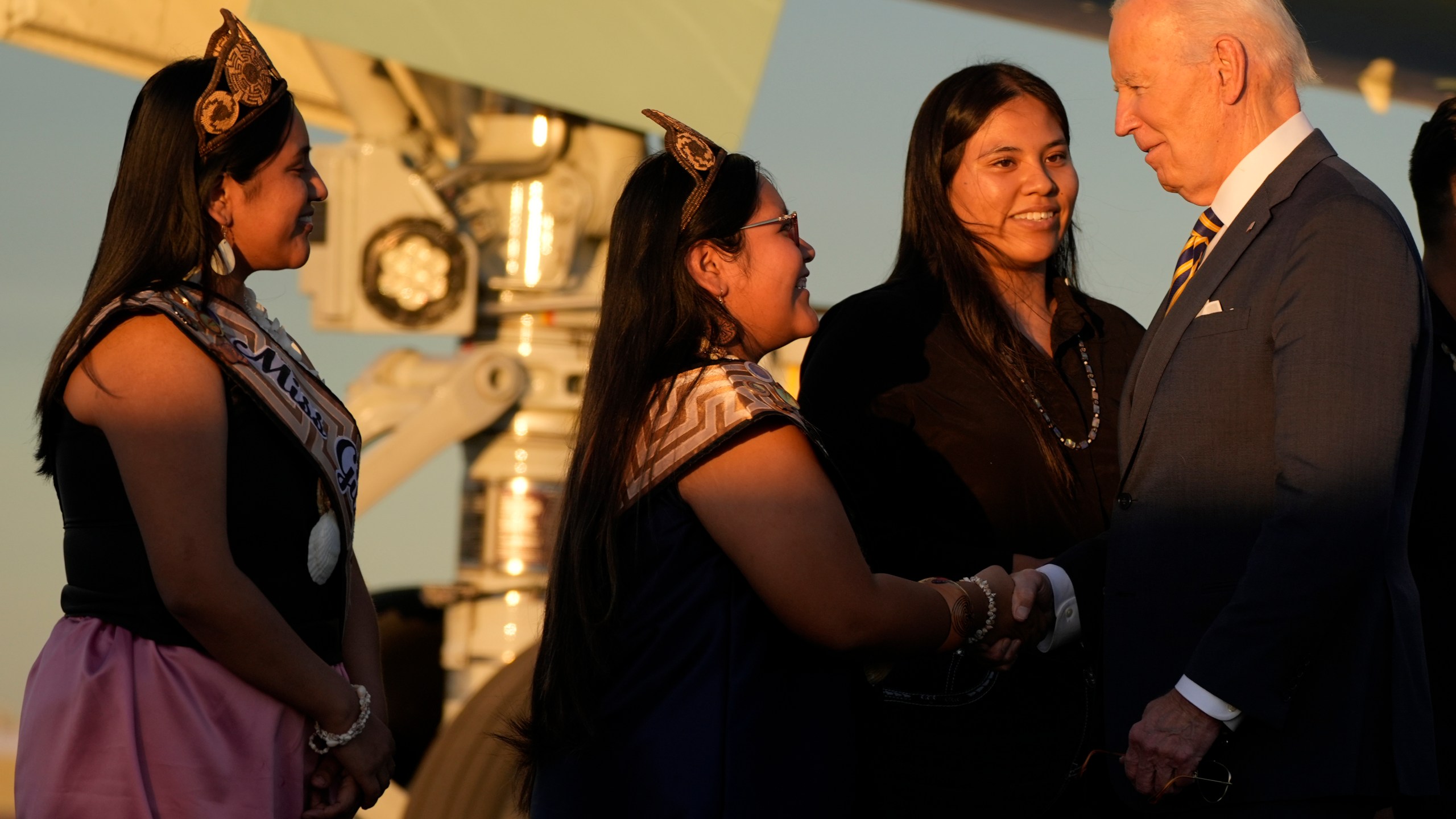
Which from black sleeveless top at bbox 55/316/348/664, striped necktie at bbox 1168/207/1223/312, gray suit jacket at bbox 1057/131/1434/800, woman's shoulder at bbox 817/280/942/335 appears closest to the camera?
gray suit jacket at bbox 1057/131/1434/800

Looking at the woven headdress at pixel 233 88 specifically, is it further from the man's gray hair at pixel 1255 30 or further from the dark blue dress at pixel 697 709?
the man's gray hair at pixel 1255 30

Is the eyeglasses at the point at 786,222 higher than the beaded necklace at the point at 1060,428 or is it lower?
higher

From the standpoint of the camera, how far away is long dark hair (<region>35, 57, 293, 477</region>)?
2232 mm

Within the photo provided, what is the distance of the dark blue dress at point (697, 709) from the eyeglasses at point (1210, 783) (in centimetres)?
44

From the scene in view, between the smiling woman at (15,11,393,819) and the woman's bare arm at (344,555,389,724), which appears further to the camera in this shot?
the woman's bare arm at (344,555,389,724)

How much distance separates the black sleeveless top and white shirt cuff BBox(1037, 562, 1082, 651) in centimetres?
115

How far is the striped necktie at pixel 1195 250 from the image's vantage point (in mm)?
2362

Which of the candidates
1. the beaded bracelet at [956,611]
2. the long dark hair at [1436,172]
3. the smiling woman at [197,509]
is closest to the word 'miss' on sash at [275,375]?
the smiling woman at [197,509]

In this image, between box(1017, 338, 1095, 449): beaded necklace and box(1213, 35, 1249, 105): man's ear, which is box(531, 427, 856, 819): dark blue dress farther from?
box(1213, 35, 1249, 105): man's ear

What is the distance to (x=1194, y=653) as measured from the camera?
212 centimetres

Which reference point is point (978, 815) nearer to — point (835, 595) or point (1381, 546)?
point (835, 595)

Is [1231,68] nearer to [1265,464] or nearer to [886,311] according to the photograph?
[1265,464]

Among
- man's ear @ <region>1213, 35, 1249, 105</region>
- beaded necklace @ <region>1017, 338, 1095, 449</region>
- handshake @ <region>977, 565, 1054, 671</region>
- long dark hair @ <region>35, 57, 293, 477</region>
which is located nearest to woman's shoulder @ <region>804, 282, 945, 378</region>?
beaded necklace @ <region>1017, 338, 1095, 449</region>

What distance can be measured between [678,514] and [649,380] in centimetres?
20
